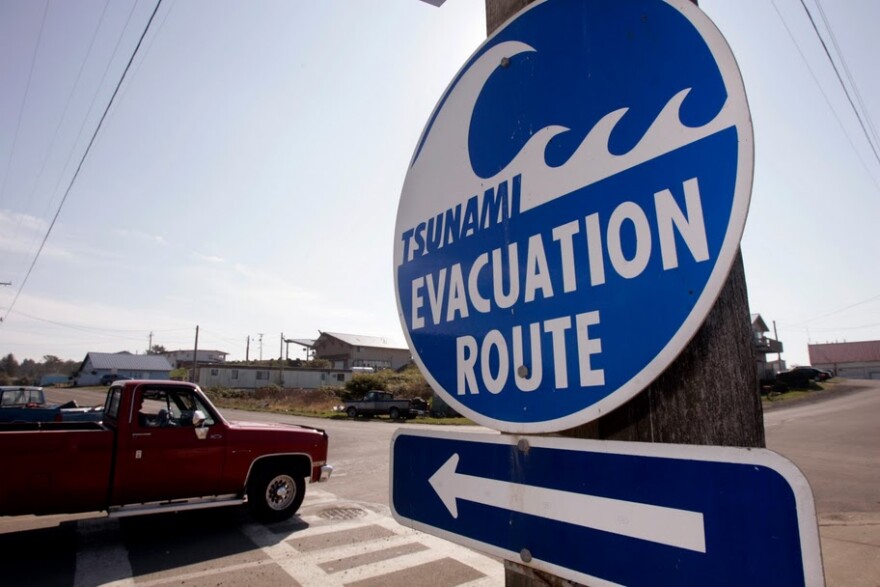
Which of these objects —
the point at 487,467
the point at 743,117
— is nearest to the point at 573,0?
the point at 743,117

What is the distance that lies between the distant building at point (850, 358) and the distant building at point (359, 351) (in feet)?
222

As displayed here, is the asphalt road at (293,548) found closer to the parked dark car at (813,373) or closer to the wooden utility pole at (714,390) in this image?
the wooden utility pole at (714,390)

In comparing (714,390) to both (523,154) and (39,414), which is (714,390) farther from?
(39,414)

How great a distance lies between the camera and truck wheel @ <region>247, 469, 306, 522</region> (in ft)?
24.3

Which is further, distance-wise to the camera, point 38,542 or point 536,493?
point 38,542

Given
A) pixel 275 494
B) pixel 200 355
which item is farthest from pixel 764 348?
pixel 200 355

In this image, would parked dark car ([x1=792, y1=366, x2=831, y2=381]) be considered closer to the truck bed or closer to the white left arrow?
the truck bed

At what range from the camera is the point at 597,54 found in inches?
41.6

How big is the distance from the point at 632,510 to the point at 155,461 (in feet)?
24.5

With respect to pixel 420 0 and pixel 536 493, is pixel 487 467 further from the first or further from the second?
pixel 420 0

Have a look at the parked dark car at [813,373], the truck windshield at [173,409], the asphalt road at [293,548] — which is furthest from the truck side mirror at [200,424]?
the parked dark car at [813,373]

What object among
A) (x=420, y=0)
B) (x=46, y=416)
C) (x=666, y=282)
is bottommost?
(x=46, y=416)

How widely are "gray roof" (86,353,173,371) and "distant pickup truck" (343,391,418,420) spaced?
6878cm

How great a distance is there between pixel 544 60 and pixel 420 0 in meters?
1.32
